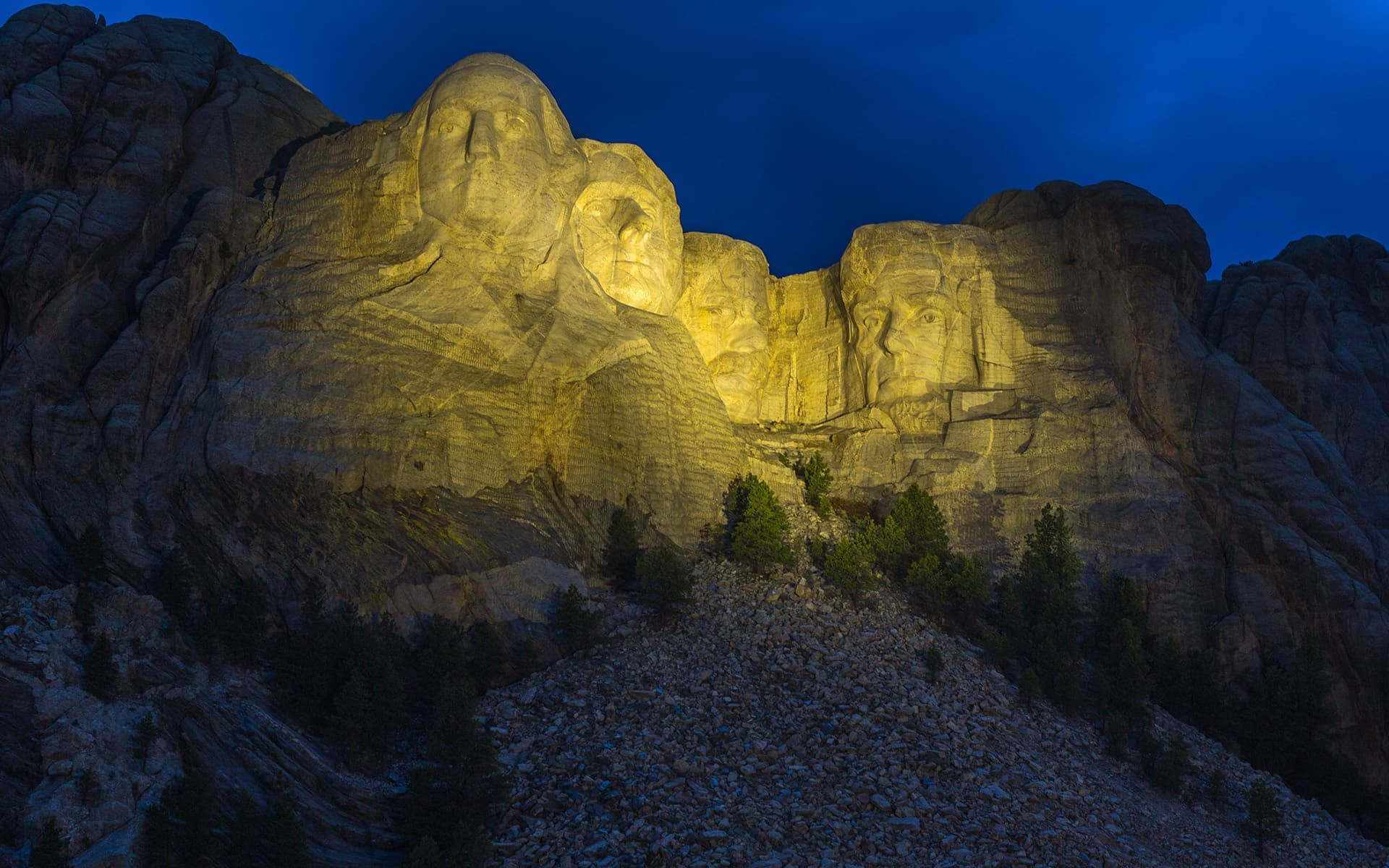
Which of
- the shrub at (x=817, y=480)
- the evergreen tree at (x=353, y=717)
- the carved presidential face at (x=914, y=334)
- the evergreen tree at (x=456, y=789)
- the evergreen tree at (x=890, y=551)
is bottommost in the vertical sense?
the evergreen tree at (x=456, y=789)

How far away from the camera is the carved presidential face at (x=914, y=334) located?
36.7 m

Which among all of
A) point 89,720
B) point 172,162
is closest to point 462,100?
point 172,162

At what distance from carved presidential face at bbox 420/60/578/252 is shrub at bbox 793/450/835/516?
8.58 metres

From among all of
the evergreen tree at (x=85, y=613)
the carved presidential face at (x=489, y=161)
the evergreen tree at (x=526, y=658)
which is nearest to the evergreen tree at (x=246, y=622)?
the evergreen tree at (x=85, y=613)

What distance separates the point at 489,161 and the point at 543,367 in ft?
15.6

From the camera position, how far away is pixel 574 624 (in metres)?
26.2

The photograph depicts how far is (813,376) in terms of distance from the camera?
129 feet

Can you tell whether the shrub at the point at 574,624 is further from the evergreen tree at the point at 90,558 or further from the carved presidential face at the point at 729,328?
the carved presidential face at the point at 729,328

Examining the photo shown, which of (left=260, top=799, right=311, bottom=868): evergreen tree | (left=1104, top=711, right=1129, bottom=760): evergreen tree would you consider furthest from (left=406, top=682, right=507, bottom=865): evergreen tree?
(left=1104, top=711, right=1129, bottom=760): evergreen tree

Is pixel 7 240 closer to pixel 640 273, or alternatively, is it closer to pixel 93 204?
pixel 93 204

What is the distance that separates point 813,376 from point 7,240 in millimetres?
20731

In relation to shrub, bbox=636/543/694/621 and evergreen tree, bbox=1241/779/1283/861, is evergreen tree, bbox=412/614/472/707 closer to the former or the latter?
shrub, bbox=636/543/694/621

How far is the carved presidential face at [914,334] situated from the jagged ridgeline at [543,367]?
94 mm

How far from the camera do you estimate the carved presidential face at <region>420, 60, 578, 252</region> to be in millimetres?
30422
